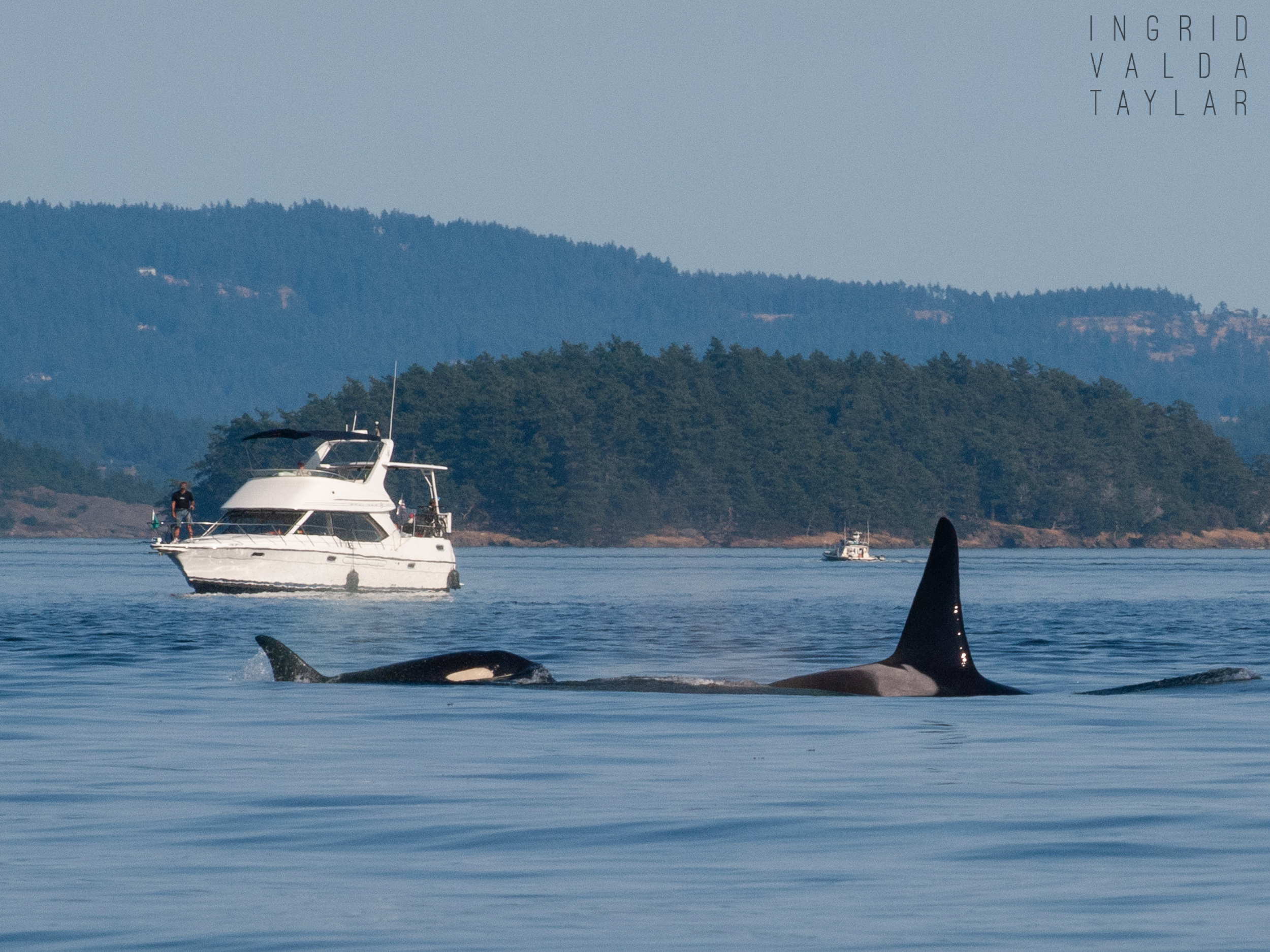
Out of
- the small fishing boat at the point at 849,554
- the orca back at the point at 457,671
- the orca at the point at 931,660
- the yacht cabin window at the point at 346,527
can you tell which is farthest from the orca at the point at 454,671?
the small fishing boat at the point at 849,554

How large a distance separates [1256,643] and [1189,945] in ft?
93.5

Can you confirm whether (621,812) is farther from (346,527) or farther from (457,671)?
(346,527)

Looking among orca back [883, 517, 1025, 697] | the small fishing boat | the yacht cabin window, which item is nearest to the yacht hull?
the yacht cabin window

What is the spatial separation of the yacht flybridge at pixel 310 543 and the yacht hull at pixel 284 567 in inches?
0.8

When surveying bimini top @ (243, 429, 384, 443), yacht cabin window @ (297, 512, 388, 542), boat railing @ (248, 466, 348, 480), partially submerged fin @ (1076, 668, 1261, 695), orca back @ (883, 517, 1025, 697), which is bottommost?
partially submerged fin @ (1076, 668, 1261, 695)

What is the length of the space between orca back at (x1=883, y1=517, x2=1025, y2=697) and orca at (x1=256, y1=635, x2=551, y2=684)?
4218 mm

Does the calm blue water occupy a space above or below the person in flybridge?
below

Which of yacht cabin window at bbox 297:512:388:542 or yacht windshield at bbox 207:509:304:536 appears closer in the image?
yacht windshield at bbox 207:509:304:536

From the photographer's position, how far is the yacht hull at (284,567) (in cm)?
5719

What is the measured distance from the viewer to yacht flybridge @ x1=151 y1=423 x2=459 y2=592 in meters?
57.3

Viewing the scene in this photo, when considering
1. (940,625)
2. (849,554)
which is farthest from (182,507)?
(849,554)

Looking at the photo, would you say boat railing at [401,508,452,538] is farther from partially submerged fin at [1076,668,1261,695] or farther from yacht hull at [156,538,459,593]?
partially submerged fin at [1076,668,1261,695]

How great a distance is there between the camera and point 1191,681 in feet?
77.3

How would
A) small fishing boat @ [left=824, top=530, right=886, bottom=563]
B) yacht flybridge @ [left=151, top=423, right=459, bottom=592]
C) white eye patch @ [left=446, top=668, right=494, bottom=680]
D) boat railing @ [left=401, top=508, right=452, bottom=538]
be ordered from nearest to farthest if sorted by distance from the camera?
white eye patch @ [left=446, top=668, right=494, bottom=680], yacht flybridge @ [left=151, top=423, right=459, bottom=592], boat railing @ [left=401, top=508, right=452, bottom=538], small fishing boat @ [left=824, top=530, right=886, bottom=563]
